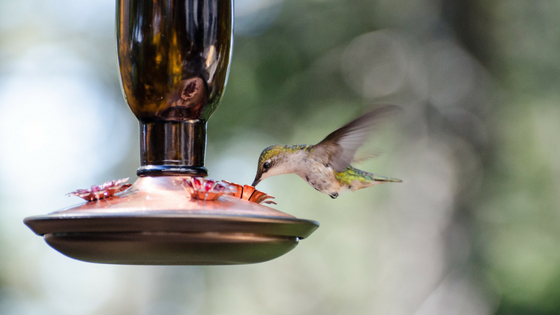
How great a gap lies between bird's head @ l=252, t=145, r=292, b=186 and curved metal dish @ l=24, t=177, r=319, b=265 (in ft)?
4.69

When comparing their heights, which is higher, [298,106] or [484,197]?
[298,106]

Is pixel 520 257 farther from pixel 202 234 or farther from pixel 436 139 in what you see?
pixel 202 234

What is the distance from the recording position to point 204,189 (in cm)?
135

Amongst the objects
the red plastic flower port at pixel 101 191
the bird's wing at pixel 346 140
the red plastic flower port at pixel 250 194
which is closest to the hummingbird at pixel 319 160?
the bird's wing at pixel 346 140

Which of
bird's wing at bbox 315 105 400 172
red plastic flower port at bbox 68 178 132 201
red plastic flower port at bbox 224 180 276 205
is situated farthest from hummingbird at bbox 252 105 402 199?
red plastic flower port at bbox 68 178 132 201

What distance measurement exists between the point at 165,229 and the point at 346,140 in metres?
1.81

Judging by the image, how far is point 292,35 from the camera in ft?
21.5

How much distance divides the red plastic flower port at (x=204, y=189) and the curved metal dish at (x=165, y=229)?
0.02m

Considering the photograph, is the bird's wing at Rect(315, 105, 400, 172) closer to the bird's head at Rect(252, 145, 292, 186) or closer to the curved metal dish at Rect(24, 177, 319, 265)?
the bird's head at Rect(252, 145, 292, 186)

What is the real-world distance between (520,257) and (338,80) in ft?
8.71

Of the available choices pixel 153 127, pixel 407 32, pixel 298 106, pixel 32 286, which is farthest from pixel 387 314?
pixel 153 127

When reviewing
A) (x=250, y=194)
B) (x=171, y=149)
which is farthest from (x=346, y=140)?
(x=171, y=149)

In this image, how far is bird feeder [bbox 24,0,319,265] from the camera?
122cm

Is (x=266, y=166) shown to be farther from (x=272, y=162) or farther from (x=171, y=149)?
(x=171, y=149)
